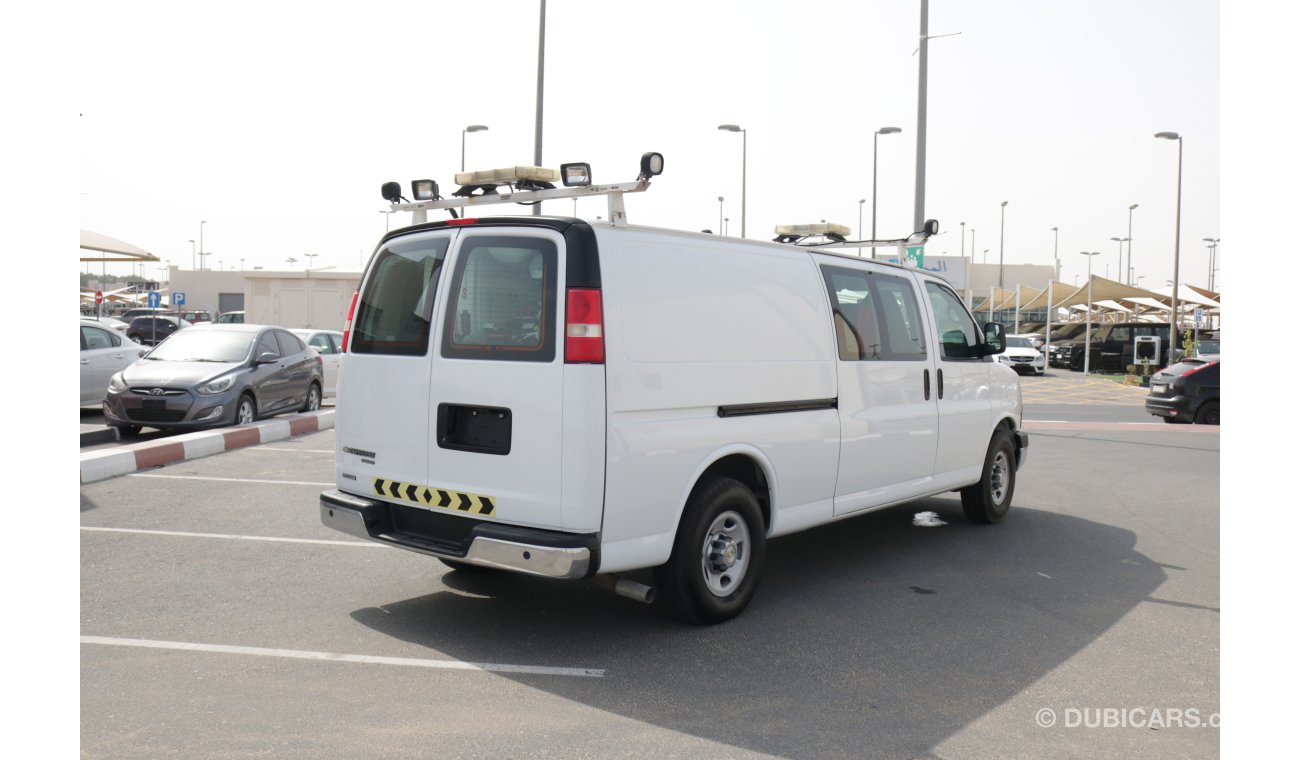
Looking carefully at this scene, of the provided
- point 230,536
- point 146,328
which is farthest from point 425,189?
point 146,328

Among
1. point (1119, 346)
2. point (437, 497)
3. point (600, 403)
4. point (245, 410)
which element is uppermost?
point (1119, 346)

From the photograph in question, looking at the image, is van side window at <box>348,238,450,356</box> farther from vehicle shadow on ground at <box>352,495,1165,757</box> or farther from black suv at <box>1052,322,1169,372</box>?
black suv at <box>1052,322,1169,372</box>

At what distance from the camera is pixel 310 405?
51.3 feet

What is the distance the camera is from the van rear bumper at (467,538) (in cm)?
470

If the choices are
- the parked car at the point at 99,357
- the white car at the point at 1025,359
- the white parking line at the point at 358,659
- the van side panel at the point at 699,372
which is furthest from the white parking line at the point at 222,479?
the white car at the point at 1025,359

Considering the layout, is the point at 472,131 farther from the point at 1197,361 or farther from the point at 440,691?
the point at 440,691

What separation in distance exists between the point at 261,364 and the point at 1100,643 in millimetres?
11444

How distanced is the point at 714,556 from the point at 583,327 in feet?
4.93

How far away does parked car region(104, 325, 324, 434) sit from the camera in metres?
12.4

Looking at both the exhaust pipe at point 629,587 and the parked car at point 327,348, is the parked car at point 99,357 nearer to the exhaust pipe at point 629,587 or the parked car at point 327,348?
the parked car at point 327,348

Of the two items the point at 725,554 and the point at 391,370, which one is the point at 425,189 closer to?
the point at 391,370

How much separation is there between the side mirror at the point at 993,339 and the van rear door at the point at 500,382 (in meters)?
4.45

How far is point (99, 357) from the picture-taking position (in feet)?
48.9

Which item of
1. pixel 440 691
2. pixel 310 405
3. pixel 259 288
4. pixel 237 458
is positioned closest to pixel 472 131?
pixel 310 405
